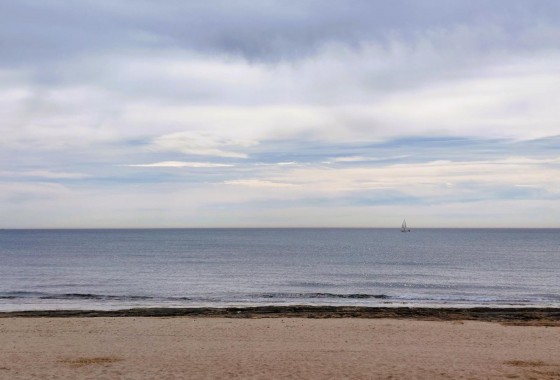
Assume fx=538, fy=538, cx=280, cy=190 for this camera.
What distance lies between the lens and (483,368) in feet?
46.8

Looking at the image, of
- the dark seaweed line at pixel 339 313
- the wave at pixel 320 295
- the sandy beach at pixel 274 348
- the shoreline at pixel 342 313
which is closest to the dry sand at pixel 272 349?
the sandy beach at pixel 274 348

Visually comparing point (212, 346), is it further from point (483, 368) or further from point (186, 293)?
point (186, 293)

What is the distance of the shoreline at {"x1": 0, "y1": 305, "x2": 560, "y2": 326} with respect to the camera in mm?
24797

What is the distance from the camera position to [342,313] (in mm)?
26031

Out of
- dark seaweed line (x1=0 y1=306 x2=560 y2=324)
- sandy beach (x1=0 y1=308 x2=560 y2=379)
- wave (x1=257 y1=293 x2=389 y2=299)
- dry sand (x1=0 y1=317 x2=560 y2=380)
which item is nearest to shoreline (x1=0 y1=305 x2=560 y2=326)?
dark seaweed line (x1=0 y1=306 x2=560 y2=324)

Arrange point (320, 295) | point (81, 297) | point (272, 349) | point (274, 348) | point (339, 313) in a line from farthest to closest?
point (320, 295) → point (81, 297) → point (339, 313) → point (274, 348) → point (272, 349)

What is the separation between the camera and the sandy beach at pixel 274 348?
1366 cm

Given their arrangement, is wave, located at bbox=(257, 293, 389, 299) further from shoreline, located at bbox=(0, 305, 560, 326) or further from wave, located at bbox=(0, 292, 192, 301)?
shoreline, located at bbox=(0, 305, 560, 326)

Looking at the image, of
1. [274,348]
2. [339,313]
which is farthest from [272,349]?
[339,313]

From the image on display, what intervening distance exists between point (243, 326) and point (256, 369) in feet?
24.6

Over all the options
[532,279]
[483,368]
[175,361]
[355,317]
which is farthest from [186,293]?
[532,279]

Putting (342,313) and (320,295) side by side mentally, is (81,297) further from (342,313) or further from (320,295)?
(342,313)

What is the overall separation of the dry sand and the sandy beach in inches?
1.2

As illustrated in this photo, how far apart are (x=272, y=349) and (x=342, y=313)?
389 inches
